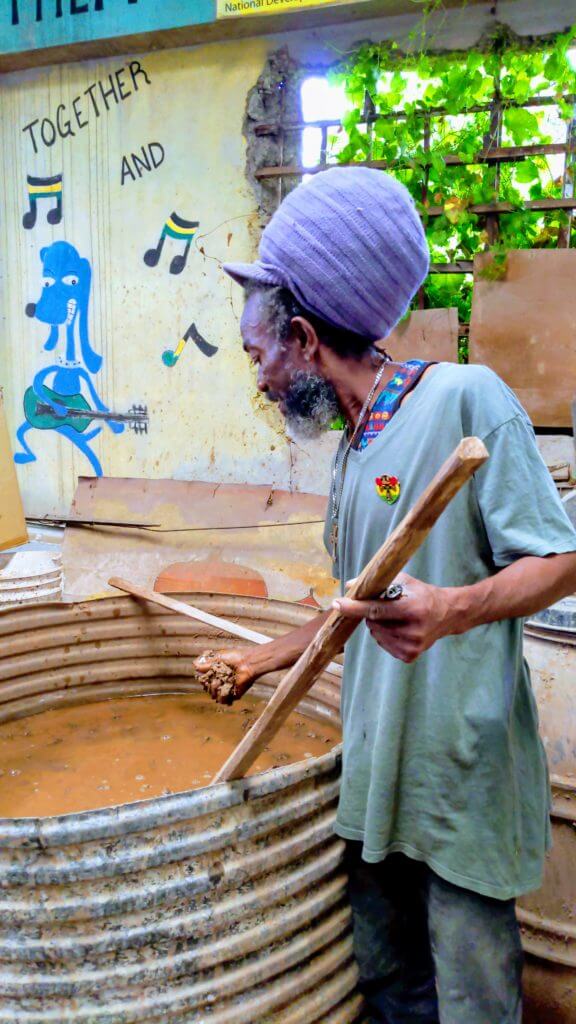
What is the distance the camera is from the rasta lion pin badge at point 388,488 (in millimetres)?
1235

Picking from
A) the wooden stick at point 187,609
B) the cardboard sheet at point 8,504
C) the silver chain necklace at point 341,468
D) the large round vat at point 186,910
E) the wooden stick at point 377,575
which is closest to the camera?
the wooden stick at point 377,575

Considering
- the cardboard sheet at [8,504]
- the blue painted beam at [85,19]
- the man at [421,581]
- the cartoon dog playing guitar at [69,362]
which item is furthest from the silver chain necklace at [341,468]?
the blue painted beam at [85,19]

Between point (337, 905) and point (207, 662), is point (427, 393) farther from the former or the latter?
point (337, 905)

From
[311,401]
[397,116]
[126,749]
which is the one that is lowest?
[126,749]

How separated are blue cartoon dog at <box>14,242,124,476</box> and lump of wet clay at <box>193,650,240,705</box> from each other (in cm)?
372

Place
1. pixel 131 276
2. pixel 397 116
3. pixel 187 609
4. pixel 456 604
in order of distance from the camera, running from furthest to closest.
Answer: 1. pixel 131 276
2. pixel 397 116
3. pixel 187 609
4. pixel 456 604

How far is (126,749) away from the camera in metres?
1.86

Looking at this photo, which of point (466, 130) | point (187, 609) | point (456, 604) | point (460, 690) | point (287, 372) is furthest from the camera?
point (466, 130)

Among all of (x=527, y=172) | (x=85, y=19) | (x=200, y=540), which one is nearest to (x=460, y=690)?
(x=200, y=540)

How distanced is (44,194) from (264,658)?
4.52 metres

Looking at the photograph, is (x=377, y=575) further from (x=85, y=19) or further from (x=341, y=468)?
(x=85, y=19)

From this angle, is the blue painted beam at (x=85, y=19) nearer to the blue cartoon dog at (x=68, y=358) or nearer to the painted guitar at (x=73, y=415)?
the blue cartoon dog at (x=68, y=358)

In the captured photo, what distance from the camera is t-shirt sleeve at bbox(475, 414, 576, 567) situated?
1.11 metres

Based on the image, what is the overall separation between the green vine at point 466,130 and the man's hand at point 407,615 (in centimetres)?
323
